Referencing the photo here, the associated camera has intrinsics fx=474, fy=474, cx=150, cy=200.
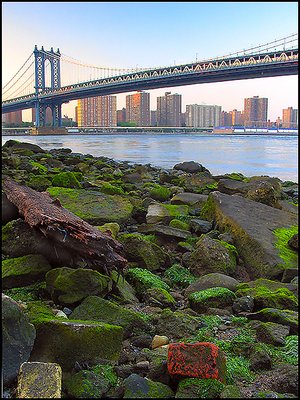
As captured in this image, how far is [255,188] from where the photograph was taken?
5273 millimetres

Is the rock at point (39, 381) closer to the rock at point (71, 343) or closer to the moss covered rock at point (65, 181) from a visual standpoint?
the rock at point (71, 343)

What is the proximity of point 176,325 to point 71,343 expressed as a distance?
0.60m

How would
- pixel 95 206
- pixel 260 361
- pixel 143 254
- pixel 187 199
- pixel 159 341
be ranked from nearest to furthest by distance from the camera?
1. pixel 260 361
2. pixel 159 341
3. pixel 143 254
4. pixel 95 206
5. pixel 187 199

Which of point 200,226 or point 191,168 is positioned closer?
point 200,226

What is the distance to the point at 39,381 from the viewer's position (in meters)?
1.24

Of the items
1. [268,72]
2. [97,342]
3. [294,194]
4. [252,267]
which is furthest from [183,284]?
[268,72]

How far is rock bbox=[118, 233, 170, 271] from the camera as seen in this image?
3082mm

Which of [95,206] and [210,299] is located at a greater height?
[95,206]

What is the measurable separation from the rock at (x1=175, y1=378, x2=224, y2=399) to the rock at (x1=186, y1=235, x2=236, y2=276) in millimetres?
1784

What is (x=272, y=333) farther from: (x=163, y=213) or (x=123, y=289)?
(x=163, y=213)

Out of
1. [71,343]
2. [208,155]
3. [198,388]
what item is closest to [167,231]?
[71,343]

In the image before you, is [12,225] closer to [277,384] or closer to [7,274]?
[7,274]

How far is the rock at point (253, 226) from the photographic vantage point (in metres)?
3.24

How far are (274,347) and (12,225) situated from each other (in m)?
1.51
